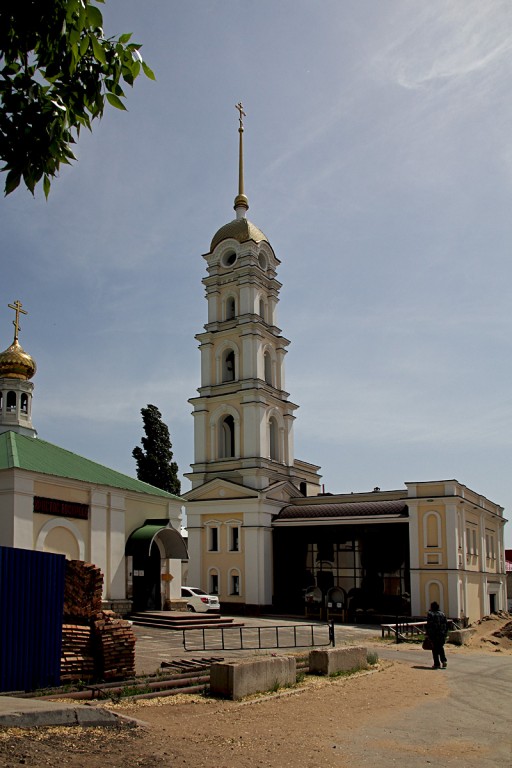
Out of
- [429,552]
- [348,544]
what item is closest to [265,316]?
[348,544]

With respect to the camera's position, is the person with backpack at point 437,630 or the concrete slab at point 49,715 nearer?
the concrete slab at point 49,715

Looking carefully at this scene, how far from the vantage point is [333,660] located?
53.2 ft

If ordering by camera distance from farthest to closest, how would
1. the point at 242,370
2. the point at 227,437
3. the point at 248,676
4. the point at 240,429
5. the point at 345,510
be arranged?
the point at 227,437, the point at 242,370, the point at 240,429, the point at 345,510, the point at 248,676

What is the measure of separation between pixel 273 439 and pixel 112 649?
30595 mm

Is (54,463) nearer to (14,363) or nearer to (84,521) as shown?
(84,521)

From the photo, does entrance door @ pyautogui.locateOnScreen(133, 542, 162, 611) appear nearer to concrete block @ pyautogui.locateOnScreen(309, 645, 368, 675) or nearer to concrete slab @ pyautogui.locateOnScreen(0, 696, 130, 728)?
concrete block @ pyautogui.locateOnScreen(309, 645, 368, 675)

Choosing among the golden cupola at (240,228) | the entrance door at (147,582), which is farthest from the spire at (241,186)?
the entrance door at (147,582)

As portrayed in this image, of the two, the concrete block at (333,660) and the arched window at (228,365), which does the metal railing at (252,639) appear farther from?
the arched window at (228,365)

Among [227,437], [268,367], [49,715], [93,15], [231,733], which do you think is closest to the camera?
[93,15]

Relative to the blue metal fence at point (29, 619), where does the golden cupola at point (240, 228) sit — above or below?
above

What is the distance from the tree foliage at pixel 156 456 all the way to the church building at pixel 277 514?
6.49 m

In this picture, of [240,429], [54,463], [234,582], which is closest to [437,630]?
[54,463]

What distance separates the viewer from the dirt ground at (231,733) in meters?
8.27

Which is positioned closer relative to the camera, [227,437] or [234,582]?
[234,582]
